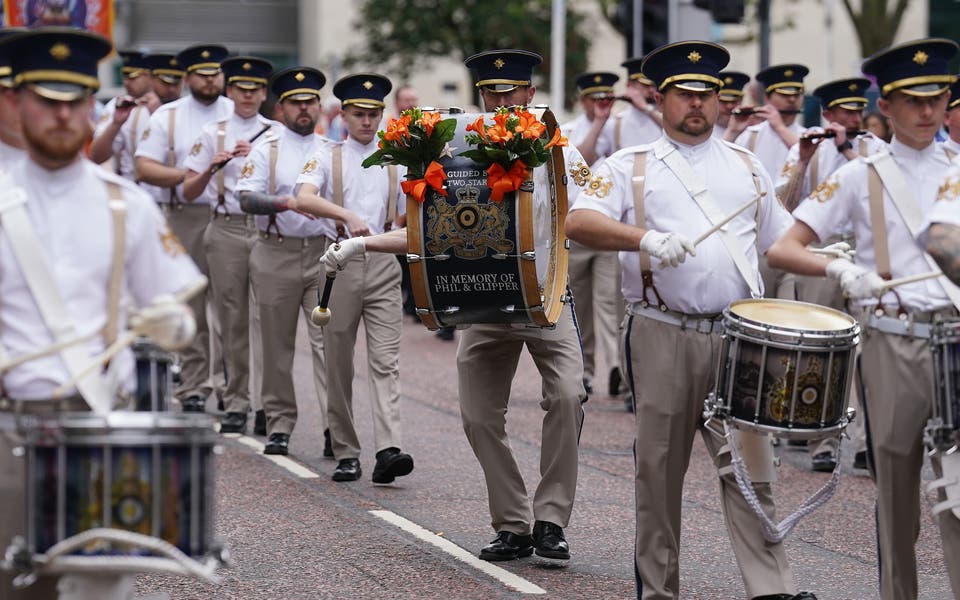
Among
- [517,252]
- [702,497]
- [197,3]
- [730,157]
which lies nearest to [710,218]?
[730,157]

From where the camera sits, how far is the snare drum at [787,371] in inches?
249

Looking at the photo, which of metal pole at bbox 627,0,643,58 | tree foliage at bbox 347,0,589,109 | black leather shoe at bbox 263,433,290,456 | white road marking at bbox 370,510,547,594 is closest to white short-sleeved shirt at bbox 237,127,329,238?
black leather shoe at bbox 263,433,290,456

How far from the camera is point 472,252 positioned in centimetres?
774

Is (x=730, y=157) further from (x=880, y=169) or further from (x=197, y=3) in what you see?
(x=197, y=3)

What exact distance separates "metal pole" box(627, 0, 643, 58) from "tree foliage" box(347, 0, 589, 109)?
1693cm

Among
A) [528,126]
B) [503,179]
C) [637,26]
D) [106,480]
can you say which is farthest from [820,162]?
[637,26]

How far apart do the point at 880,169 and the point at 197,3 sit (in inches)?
2035

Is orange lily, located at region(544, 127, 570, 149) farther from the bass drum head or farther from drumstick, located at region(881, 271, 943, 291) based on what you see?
drumstick, located at region(881, 271, 943, 291)

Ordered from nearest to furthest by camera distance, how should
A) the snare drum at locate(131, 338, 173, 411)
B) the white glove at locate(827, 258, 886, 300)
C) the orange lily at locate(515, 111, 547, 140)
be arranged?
1. the snare drum at locate(131, 338, 173, 411)
2. the white glove at locate(827, 258, 886, 300)
3. the orange lily at locate(515, 111, 547, 140)

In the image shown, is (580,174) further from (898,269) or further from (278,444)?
(278,444)

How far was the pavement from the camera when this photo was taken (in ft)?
25.0

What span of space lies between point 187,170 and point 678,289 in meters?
6.51

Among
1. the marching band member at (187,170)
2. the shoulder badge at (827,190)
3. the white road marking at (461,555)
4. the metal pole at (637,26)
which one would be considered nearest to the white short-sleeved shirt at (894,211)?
the shoulder badge at (827,190)

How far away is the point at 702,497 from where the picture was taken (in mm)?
9891
